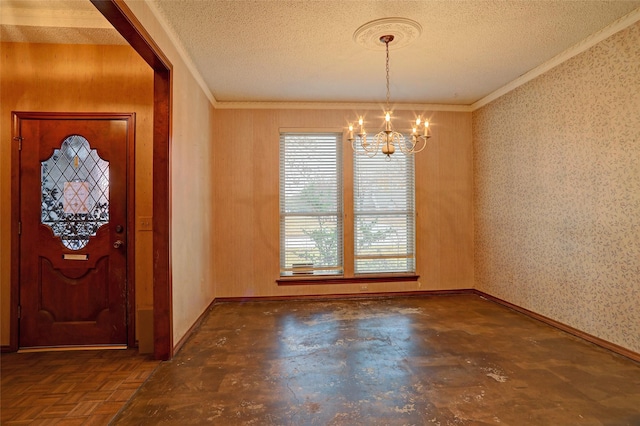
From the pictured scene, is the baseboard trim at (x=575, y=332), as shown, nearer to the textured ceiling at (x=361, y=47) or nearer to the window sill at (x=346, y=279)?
the window sill at (x=346, y=279)

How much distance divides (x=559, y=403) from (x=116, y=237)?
148 inches

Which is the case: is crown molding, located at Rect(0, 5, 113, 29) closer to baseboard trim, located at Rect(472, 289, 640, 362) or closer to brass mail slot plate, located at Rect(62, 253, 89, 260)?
brass mail slot plate, located at Rect(62, 253, 89, 260)

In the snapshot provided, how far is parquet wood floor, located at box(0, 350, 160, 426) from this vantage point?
2039 mm

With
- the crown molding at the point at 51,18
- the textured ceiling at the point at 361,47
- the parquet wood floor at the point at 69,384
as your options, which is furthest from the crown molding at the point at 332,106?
the parquet wood floor at the point at 69,384

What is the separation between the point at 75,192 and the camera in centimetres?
305

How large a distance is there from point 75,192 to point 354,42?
3000mm

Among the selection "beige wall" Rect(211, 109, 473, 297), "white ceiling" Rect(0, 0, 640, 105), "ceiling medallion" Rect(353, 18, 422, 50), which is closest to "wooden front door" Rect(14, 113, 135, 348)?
"white ceiling" Rect(0, 0, 640, 105)

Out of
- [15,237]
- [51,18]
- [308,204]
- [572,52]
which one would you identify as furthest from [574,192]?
[15,237]

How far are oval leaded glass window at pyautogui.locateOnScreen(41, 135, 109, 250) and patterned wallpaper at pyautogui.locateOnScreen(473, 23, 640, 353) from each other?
461 centimetres

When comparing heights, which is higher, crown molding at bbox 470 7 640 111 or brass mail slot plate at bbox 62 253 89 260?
crown molding at bbox 470 7 640 111

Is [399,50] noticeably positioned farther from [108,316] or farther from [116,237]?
[108,316]

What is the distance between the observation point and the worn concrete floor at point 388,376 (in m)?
2.02

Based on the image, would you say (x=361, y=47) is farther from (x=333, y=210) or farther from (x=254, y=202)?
(x=254, y=202)

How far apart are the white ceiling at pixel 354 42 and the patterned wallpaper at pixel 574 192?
404 millimetres
